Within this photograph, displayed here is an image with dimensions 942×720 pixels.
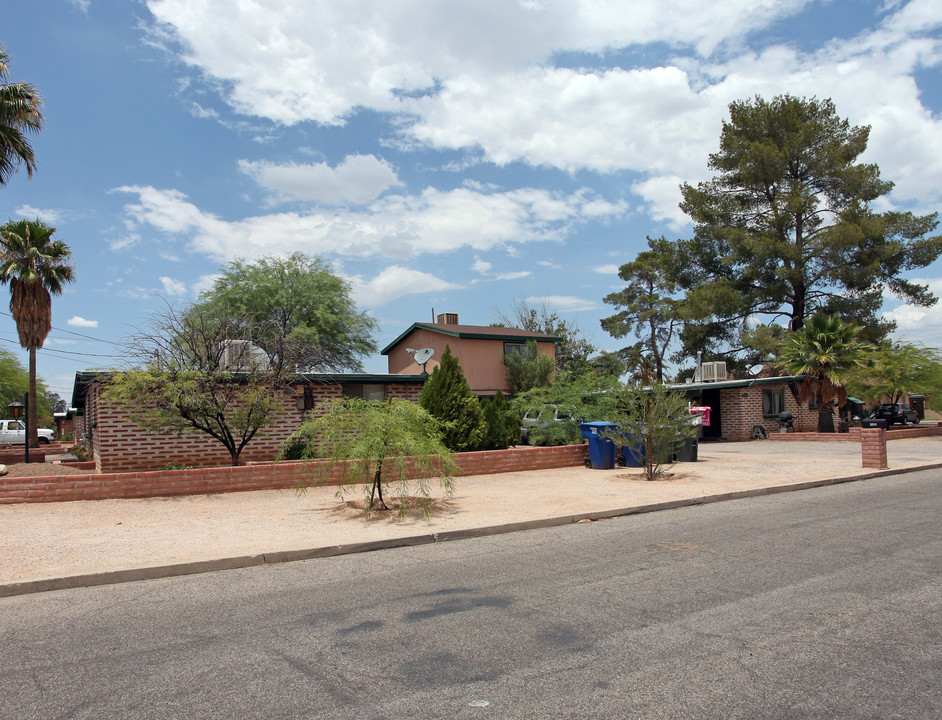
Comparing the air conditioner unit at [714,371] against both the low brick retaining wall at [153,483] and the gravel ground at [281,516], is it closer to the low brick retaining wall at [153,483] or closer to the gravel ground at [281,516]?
the gravel ground at [281,516]

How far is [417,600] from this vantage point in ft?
→ 19.2

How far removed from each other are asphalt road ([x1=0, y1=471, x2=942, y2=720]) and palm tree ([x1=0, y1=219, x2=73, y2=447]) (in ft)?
82.2

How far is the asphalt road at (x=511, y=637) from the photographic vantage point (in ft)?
12.4

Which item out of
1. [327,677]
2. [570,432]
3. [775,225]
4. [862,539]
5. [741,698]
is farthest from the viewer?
[775,225]

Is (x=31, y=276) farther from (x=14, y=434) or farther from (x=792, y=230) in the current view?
(x=792, y=230)

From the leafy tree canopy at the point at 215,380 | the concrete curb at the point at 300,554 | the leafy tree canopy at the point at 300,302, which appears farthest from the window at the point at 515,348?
the concrete curb at the point at 300,554

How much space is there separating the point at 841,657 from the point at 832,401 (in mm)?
26325

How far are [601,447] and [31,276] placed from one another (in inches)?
908

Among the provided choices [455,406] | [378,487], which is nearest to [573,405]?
[455,406]

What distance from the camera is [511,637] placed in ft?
15.8

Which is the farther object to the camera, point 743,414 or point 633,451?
point 743,414

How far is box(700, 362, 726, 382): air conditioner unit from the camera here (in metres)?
30.2

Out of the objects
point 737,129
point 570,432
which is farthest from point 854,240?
point 570,432

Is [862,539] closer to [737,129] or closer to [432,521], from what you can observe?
[432,521]
